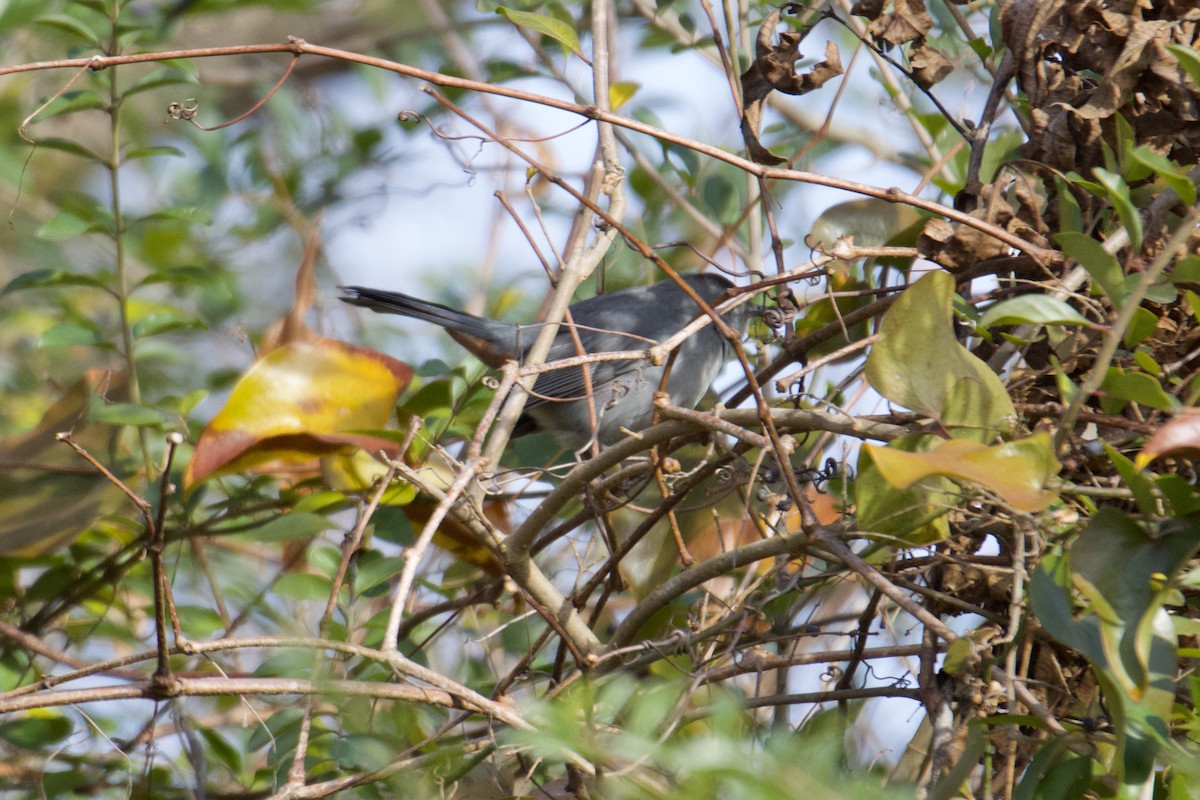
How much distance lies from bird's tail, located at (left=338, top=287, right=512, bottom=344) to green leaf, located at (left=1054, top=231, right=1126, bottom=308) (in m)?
2.70

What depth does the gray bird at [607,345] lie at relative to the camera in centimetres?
404

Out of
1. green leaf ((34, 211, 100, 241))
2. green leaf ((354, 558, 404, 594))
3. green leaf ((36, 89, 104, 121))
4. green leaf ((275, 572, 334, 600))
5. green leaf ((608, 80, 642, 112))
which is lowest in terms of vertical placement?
green leaf ((275, 572, 334, 600))

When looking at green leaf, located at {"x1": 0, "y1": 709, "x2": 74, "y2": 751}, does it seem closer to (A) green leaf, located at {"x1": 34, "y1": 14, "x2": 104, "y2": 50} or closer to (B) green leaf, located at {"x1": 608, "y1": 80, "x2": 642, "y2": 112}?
(A) green leaf, located at {"x1": 34, "y1": 14, "x2": 104, "y2": 50}

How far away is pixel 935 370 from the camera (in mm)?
1501

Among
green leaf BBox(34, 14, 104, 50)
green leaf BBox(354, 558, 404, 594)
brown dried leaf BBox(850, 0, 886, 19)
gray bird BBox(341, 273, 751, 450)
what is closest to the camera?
brown dried leaf BBox(850, 0, 886, 19)

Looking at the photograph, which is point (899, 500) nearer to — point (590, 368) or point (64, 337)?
point (64, 337)

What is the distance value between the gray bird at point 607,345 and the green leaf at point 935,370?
224 cm

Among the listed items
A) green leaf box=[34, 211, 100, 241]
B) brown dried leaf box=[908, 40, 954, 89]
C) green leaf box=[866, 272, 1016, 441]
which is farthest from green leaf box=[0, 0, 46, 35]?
green leaf box=[866, 272, 1016, 441]

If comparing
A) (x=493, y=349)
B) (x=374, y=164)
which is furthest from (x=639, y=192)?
(x=374, y=164)

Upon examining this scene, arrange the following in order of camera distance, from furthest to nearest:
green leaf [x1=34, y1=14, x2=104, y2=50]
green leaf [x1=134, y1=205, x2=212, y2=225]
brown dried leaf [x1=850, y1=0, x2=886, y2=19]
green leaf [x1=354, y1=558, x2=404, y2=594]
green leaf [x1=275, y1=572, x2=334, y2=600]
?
green leaf [x1=134, y1=205, x2=212, y2=225] → green leaf [x1=34, y1=14, x2=104, y2=50] → green leaf [x1=275, y1=572, x2=334, y2=600] → green leaf [x1=354, y1=558, x2=404, y2=594] → brown dried leaf [x1=850, y1=0, x2=886, y2=19]

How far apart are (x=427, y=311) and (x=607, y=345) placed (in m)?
0.67

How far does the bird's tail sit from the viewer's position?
404cm

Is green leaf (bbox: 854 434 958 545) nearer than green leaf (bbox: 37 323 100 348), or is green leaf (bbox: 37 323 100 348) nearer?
green leaf (bbox: 854 434 958 545)

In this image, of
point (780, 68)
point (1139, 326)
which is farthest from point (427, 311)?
point (1139, 326)
